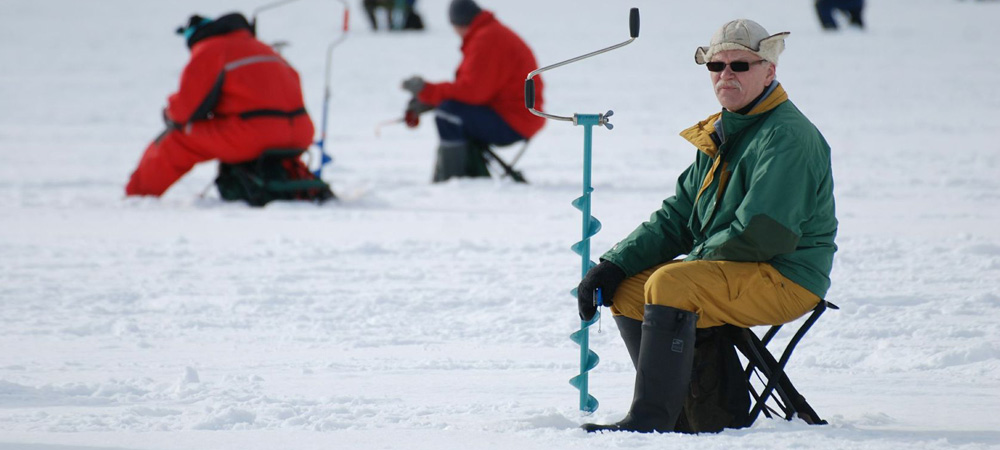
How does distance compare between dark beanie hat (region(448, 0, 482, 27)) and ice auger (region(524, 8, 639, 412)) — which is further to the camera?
dark beanie hat (region(448, 0, 482, 27))

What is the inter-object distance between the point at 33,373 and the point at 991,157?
718 cm

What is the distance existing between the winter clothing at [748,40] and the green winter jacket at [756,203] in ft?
0.35

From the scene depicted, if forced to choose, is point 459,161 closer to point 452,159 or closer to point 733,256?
point 452,159

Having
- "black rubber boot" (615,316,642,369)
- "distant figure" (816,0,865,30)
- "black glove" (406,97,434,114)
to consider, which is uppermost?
"distant figure" (816,0,865,30)

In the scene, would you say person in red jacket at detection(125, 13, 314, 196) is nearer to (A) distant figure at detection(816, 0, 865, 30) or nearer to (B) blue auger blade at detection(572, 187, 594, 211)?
(B) blue auger blade at detection(572, 187, 594, 211)

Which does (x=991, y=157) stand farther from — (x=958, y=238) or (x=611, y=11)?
(x=611, y=11)

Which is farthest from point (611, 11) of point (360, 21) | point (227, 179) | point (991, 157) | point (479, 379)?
point (479, 379)

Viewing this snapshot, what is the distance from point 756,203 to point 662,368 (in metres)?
0.45

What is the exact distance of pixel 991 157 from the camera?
8.77 m

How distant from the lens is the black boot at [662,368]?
281 centimetres

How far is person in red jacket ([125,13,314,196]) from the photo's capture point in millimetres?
7047

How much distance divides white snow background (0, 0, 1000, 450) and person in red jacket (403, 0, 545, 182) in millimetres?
285

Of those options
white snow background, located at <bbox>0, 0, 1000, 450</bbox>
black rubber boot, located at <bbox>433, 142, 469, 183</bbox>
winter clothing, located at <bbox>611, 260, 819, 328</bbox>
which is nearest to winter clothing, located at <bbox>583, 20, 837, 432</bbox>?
winter clothing, located at <bbox>611, 260, 819, 328</bbox>

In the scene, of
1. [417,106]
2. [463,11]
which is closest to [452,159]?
[417,106]
